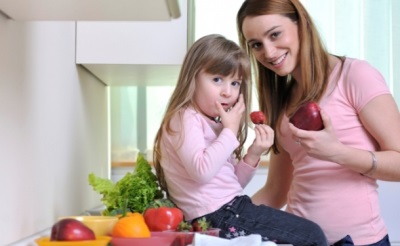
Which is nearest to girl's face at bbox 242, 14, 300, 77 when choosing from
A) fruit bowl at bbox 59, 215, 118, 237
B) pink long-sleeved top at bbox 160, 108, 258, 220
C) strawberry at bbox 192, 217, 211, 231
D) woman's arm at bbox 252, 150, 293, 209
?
pink long-sleeved top at bbox 160, 108, 258, 220

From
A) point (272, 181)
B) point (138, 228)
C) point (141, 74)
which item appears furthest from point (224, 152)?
point (141, 74)

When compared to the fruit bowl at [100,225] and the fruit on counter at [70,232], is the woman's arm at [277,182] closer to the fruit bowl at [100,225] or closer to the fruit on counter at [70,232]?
the fruit bowl at [100,225]

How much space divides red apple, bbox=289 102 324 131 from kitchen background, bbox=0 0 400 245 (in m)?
0.36

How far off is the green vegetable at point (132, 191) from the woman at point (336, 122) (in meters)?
0.33

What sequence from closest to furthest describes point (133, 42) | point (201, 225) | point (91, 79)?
point (201, 225)
point (133, 42)
point (91, 79)

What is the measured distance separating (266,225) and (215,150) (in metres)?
0.18

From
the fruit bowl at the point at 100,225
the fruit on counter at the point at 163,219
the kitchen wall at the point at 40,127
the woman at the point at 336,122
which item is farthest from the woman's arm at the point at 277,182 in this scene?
the fruit bowl at the point at 100,225

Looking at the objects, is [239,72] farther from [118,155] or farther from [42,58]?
[118,155]

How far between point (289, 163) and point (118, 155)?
37.0 inches

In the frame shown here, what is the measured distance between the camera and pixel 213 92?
4.47 feet

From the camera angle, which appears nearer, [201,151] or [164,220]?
[164,220]

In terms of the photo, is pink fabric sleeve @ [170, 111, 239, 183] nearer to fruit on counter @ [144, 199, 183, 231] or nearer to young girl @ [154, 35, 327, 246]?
young girl @ [154, 35, 327, 246]

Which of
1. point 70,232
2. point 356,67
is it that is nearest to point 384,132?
point 356,67

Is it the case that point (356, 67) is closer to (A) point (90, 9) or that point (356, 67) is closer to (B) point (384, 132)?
(B) point (384, 132)
